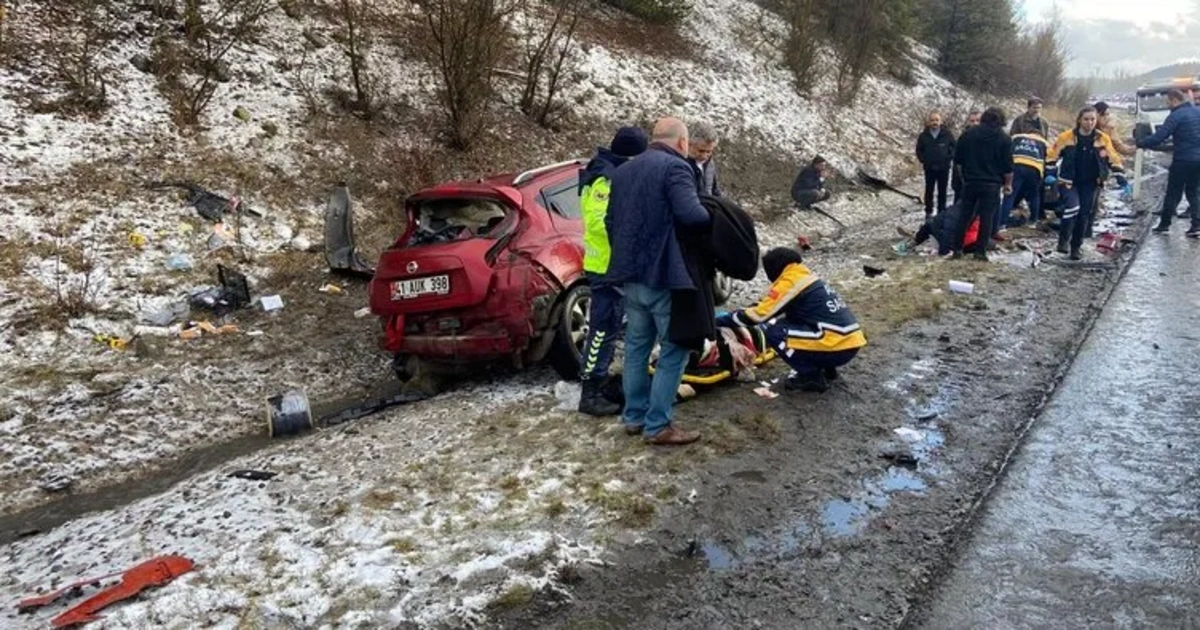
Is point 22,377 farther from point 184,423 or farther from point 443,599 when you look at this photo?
point 443,599

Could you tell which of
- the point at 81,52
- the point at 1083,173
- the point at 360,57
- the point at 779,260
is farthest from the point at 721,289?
the point at 81,52

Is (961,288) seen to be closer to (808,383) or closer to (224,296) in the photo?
(808,383)

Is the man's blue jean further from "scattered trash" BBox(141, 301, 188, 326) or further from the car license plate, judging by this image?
"scattered trash" BBox(141, 301, 188, 326)

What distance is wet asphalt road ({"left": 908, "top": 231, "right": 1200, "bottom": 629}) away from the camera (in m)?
3.44

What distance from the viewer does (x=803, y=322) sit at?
5805 mm

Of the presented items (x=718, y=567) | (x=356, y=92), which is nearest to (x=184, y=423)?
(x=718, y=567)

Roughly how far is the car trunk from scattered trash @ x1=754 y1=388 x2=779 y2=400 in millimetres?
2091

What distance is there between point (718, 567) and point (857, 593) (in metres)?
0.62

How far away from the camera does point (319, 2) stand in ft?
45.1

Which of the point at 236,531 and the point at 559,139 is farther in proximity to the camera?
the point at 559,139

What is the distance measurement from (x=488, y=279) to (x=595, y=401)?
1.23m

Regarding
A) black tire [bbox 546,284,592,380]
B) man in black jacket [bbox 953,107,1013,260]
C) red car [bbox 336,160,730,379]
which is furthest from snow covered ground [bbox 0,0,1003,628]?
man in black jacket [bbox 953,107,1013,260]

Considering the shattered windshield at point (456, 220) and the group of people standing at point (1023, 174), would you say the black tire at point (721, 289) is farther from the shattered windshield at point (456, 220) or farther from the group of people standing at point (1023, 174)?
the group of people standing at point (1023, 174)

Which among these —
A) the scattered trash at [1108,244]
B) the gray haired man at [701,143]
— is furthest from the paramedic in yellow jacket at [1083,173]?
the gray haired man at [701,143]
